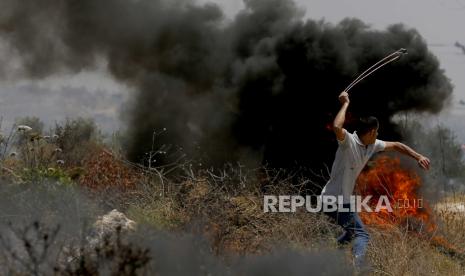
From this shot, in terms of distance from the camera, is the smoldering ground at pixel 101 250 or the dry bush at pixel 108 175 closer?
the smoldering ground at pixel 101 250

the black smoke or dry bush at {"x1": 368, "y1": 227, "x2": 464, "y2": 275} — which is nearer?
dry bush at {"x1": 368, "y1": 227, "x2": 464, "y2": 275}

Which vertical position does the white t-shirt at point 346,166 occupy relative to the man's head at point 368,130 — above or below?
below

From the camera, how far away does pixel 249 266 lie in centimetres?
614

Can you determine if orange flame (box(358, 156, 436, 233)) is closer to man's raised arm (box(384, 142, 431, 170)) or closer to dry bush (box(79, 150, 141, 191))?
man's raised arm (box(384, 142, 431, 170))

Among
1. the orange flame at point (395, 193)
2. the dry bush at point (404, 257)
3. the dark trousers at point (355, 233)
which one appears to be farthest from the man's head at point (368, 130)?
the orange flame at point (395, 193)

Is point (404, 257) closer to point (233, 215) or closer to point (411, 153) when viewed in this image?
point (411, 153)

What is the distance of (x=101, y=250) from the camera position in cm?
468

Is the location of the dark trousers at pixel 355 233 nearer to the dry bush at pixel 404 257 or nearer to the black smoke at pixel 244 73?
the dry bush at pixel 404 257

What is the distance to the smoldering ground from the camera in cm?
502

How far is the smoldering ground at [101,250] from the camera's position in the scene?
5.02 meters

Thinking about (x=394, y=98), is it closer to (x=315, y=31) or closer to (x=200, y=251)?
(x=315, y=31)

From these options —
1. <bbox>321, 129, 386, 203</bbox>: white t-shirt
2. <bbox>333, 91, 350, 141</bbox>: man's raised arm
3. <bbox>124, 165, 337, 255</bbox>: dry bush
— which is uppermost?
<bbox>333, 91, 350, 141</bbox>: man's raised arm

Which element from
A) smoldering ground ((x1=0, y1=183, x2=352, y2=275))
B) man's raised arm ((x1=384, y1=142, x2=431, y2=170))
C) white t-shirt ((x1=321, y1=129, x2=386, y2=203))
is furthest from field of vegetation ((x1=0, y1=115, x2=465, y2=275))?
man's raised arm ((x1=384, y1=142, x2=431, y2=170))

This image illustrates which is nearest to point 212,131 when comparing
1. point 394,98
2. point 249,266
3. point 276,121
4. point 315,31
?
point 276,121
